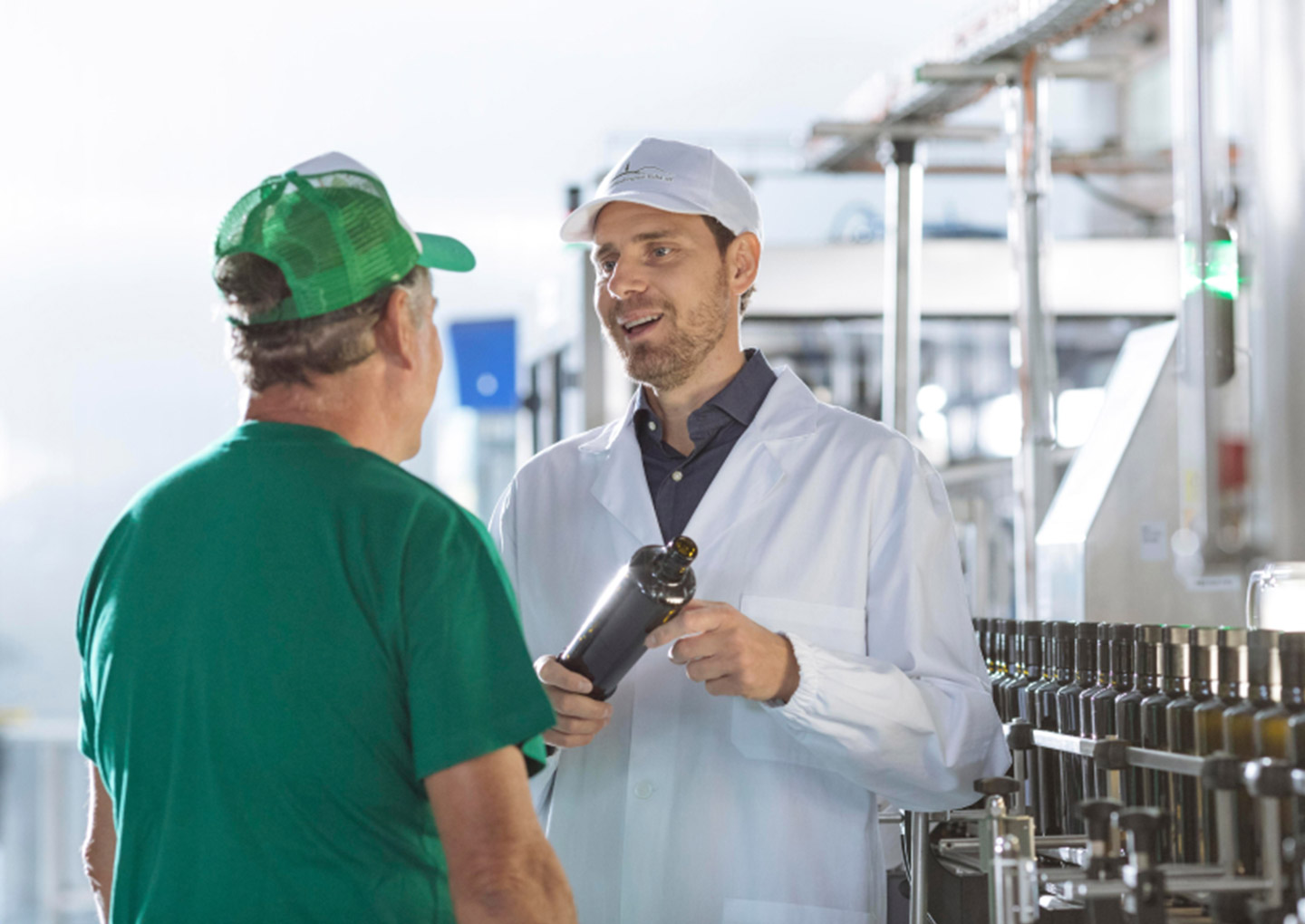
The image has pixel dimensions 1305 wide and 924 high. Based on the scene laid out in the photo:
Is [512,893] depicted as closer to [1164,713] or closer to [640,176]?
[1164,713]

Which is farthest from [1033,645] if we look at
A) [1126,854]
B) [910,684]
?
[1126,854]

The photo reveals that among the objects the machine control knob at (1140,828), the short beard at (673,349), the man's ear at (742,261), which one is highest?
the man's ear at (742,261)

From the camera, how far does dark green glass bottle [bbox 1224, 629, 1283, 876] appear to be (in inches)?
40.8

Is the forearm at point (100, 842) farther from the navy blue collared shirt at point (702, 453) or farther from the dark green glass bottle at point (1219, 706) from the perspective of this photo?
the dark green glass bottle at point (1219, 706)

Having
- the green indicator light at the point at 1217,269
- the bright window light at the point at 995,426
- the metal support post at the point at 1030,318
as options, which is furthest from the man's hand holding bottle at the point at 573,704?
the bright window light at the point at 995,426

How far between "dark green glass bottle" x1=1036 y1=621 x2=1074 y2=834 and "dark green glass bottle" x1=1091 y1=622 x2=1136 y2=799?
101 mm

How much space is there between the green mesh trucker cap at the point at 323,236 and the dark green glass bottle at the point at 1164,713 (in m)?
Result: 0.74

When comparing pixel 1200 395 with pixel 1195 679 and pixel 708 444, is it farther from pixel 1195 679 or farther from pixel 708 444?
pixel 708 444

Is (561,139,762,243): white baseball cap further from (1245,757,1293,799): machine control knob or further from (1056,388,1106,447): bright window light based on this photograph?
(1056,388,1106,447): bright window light

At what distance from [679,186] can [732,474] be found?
14.0 inches

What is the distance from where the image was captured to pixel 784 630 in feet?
4.82

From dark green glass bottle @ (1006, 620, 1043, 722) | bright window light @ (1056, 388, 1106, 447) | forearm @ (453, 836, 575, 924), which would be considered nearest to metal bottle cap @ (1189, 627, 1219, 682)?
dark green glass bottle @ (1006, 620, 1043, 722)

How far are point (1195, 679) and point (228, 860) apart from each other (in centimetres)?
81

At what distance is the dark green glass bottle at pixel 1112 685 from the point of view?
1.26 metres
